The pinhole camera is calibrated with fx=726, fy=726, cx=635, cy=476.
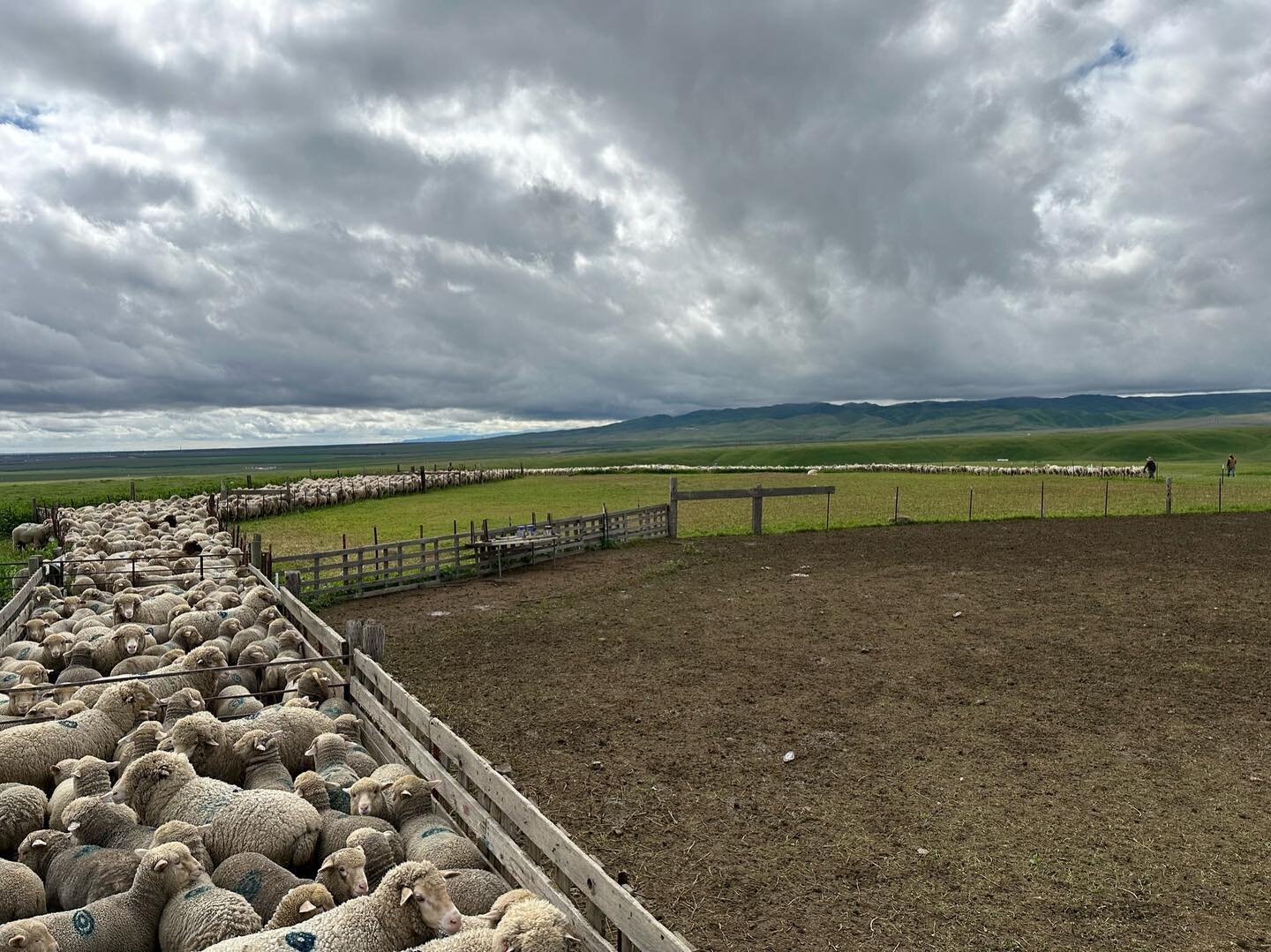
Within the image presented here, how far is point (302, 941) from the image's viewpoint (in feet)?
11.8

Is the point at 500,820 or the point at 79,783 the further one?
the point at 500,820

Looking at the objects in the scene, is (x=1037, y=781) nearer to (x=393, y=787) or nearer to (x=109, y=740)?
(x=393, y=787)

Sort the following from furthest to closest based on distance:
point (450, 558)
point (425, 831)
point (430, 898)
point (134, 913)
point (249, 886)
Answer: point (450, 558) → point (425, 831) → point (249, 886) → point (134, 913) → point (430, 898)

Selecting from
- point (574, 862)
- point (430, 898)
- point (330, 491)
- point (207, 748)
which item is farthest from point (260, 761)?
point (330, 491)

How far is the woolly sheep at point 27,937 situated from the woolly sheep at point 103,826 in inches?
41.6

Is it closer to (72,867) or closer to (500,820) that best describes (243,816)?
(72,867)

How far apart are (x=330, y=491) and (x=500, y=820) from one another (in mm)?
41576

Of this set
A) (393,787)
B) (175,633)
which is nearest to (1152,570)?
(393,787)

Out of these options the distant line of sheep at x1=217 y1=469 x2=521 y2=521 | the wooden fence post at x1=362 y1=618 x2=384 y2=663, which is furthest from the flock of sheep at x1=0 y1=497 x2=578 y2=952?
the distant line of sheep at x1=217 y1=469 x2=521 y2=521

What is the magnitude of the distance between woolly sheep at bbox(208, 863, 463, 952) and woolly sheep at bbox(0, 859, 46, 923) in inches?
66.2

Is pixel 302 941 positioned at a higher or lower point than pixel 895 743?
higher

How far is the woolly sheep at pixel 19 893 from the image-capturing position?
4176mm

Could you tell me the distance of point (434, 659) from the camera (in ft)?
39.1

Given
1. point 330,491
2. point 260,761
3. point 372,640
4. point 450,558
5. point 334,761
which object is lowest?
point 450,558
